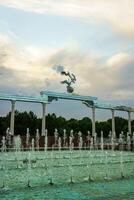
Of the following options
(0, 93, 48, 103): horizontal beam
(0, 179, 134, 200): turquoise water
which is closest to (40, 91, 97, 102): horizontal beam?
(0, 93, 48, 103): horizontal beam

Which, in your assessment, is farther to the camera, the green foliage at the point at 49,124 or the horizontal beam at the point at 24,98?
the green foliage at the point at 49,124

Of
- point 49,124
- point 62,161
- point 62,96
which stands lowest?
point 62,161

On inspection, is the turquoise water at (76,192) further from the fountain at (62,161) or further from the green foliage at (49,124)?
the green foliage at (49,124)

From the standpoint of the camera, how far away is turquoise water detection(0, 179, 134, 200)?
385 inches

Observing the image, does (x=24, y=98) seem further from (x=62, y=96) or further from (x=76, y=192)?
(x=76, y=192)

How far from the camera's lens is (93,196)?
9969mm

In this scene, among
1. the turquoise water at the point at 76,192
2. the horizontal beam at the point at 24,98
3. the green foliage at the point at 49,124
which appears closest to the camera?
the turquoise water at the point at 76,192

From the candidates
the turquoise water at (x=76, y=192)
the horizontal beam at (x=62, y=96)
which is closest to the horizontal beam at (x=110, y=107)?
the horizontal beam at (x=62, y=96)

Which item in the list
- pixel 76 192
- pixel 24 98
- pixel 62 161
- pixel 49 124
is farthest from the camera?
pixel 49 124

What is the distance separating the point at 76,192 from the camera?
1077 centimetres

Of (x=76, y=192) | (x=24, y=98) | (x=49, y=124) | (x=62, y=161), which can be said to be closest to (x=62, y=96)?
(x=24, y=98)

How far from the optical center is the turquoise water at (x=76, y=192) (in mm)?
9789

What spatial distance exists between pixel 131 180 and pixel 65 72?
33106 millimetres

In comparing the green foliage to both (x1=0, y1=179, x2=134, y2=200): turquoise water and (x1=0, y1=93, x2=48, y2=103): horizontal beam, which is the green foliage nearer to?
(x1=0, y1=93, x2=48, y2=103): horizontal beam
